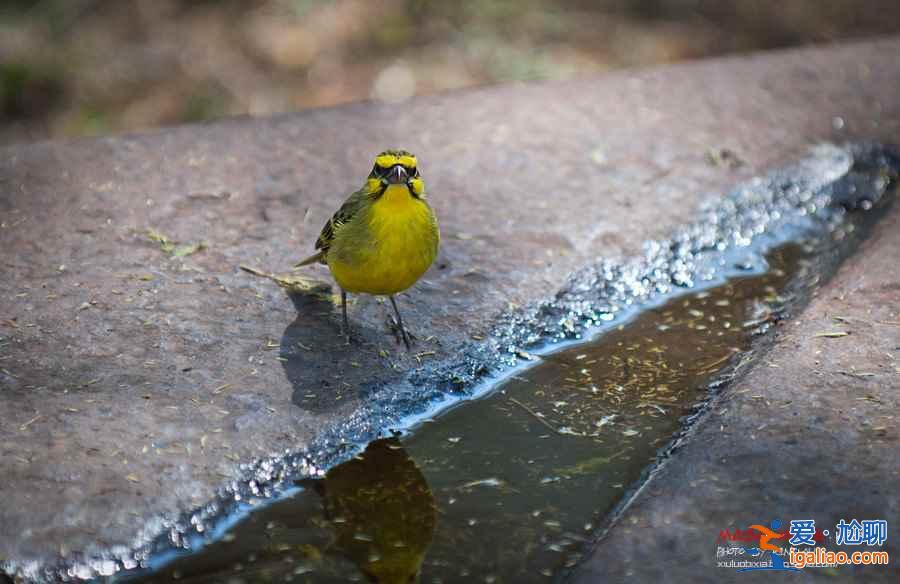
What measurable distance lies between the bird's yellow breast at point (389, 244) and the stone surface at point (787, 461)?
4.28 ft

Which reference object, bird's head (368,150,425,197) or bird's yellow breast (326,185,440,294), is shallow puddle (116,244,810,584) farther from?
bird's head (368,150,425,197)

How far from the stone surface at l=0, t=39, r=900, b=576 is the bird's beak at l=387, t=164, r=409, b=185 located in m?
0.67

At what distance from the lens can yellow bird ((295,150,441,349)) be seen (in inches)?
161

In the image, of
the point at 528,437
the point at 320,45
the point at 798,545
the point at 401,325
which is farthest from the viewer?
the point at 320,45

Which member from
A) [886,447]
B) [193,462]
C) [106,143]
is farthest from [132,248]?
[886,447]

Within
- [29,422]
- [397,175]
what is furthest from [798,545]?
[29,422]

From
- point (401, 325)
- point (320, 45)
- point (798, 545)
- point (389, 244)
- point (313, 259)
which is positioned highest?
point (320, 45)

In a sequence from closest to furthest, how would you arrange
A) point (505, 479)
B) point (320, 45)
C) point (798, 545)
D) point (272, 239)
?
point (798, 545), point (505, 479), point (272, 239), point (320, 45)

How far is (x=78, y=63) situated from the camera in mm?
9234

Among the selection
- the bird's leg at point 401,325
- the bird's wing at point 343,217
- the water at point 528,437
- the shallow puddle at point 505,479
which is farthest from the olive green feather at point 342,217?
the shallow puddle at point 505,479

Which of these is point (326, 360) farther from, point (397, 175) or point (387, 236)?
point (397, 175)

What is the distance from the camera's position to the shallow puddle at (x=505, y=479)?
320 centimetres

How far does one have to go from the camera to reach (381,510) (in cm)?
350

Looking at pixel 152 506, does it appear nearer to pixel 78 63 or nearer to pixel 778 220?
pixel 778 220
